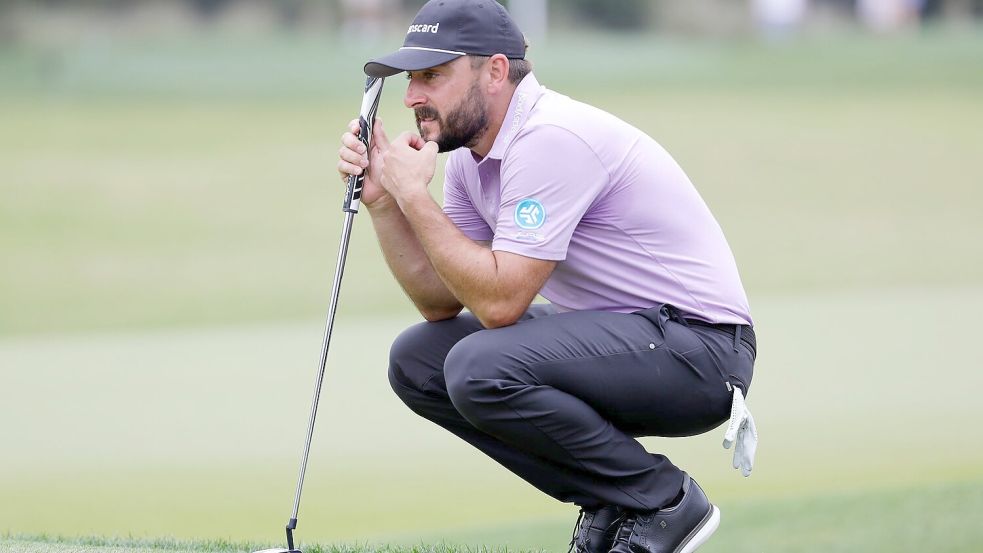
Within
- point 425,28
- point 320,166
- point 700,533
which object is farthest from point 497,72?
point 320,166

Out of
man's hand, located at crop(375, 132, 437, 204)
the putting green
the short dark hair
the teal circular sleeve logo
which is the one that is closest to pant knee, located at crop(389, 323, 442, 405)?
man's hand, located at crop(375, 132, 437, 204)

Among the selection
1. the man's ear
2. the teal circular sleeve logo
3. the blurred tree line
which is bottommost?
the blurred tree line

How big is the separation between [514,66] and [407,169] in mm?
321

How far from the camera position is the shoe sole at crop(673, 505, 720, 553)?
272 cm

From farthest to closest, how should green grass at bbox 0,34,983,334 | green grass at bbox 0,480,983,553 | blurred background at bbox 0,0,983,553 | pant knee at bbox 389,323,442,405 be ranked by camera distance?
green grass at bbox 0,34,983,334, blurred background at bbox 0,0,983,553, green grass at bbox 0,480,983,553, pant knee at bbox 389,323,442,405

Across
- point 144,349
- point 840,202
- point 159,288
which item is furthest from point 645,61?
point 144,349

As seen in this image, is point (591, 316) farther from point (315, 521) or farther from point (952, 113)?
point (952, 113)

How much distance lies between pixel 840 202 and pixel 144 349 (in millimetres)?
8461

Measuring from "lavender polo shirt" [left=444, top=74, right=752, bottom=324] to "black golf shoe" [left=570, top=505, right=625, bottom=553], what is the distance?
0.41 meters

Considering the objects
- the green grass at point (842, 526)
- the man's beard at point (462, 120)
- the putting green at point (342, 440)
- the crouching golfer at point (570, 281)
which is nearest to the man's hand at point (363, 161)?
the crouching golfer at point (570, 281)

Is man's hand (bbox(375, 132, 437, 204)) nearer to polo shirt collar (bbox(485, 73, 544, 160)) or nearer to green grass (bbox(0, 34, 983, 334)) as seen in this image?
polo shirt collar (bbox(485, 73, 544, 160))

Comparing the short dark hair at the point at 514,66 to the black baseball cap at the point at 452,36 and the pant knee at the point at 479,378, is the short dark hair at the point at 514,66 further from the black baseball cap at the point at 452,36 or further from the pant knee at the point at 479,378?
the pant knee at the point at 479,378

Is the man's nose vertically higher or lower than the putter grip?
higher

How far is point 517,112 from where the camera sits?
2.82m
